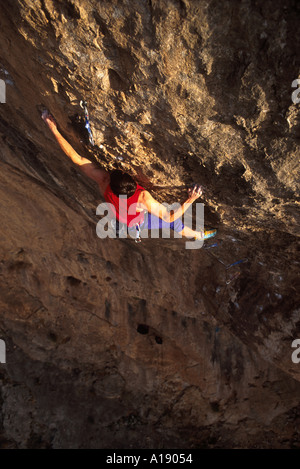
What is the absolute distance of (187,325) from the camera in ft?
13.1

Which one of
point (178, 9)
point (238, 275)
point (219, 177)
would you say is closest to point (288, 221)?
point (219, 177)

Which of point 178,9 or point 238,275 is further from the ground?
point 178,9

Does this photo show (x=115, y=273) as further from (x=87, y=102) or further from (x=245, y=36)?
(x=245, y=36)

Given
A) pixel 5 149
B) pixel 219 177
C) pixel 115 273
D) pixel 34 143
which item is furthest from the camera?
pixel 115 273

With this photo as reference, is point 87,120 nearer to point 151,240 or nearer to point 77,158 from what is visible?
point 77,158

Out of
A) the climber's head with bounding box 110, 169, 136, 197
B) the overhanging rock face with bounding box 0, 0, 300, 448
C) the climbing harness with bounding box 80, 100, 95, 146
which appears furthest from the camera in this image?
the climber's head with bounding box 110, 169, 136, 197

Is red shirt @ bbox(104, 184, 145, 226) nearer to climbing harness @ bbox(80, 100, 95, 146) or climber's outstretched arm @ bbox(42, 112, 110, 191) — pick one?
climber's outstretched arm @ bbox(42, 112, 110, 191)

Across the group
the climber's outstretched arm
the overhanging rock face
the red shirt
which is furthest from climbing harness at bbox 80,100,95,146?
the red shirt

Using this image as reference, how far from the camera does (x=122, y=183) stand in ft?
6.47

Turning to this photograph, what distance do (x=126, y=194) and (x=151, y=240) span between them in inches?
40.9

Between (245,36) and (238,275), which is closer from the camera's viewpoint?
(245,36)

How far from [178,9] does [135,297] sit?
3.20 m

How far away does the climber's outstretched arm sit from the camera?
6.49 feet

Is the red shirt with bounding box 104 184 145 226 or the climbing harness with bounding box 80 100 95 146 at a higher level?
the climbing harness with bounding box 80 100 95 146
